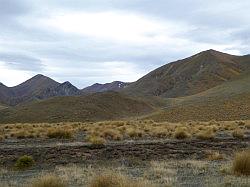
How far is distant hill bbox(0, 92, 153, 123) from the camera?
103 meters

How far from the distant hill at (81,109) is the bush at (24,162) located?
75975mm

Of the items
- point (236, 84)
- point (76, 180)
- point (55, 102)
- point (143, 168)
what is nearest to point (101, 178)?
point (76, 180)

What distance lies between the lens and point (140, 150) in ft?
87.8

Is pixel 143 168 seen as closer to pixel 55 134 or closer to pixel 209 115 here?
pixel 55 134

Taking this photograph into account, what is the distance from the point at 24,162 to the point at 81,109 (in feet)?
286

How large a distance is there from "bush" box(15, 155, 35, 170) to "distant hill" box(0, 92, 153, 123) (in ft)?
249

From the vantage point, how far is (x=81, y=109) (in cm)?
10925

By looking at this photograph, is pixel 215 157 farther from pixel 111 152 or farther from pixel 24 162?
pixel 24 162

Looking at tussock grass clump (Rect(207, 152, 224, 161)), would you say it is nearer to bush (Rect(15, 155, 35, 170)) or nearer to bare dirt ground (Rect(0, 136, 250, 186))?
bare dirt ground (Rect(0, 136, 250, 186))

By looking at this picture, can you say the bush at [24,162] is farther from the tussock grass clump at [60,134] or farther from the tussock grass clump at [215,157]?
the tussock grass clump at [60,134]

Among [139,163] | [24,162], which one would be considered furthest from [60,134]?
[139,163]

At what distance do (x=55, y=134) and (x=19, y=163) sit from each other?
56.5 ft

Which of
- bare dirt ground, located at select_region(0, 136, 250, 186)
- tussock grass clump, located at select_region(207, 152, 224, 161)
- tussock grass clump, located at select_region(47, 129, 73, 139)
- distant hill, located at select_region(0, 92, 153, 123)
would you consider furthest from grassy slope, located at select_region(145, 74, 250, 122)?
tussock grass clump, located at select_region(207, 152, 224, 161)

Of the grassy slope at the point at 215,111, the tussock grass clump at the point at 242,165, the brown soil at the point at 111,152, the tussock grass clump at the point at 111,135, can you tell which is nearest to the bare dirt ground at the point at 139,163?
the brown soil at the point at 111,152
